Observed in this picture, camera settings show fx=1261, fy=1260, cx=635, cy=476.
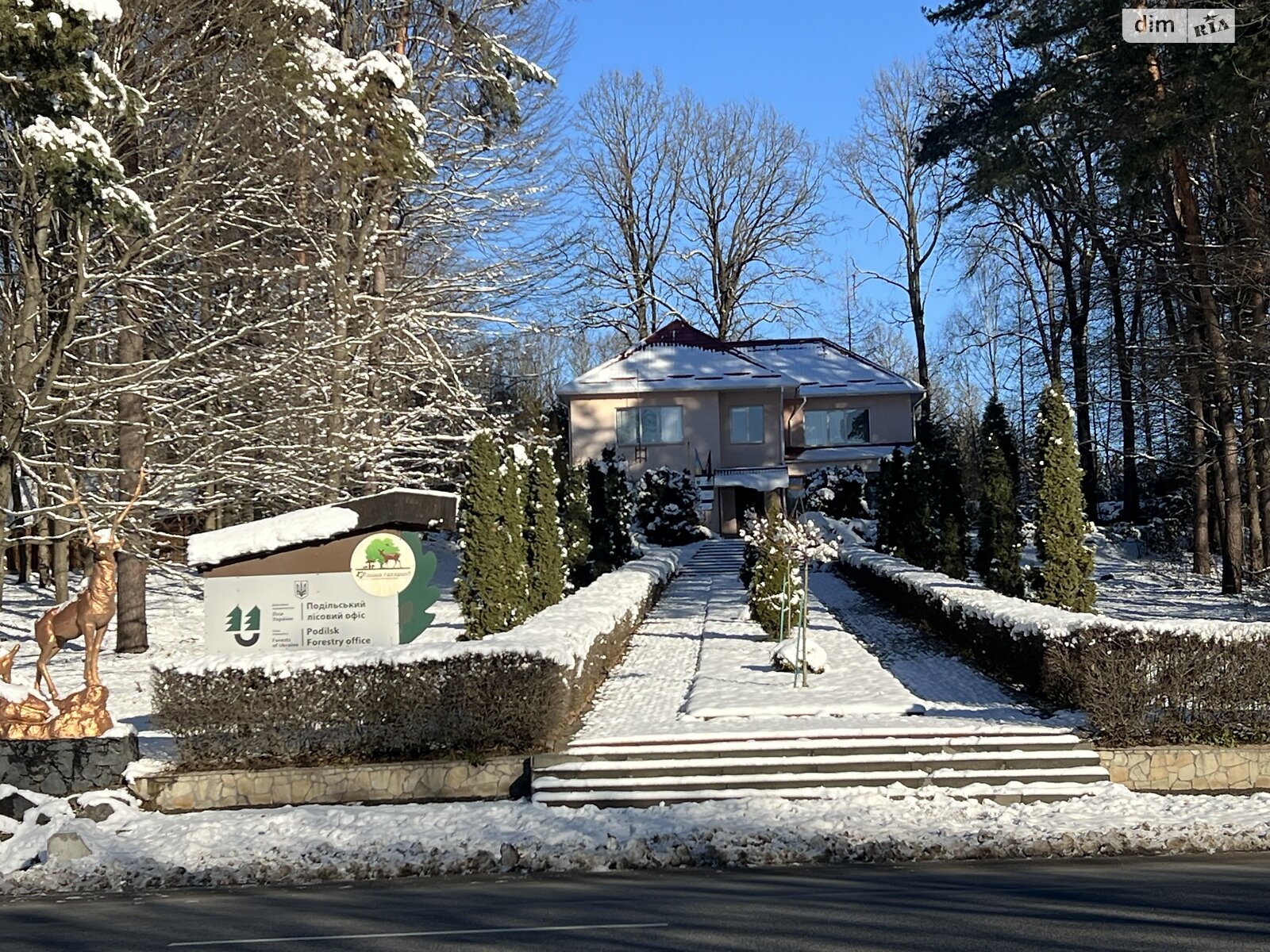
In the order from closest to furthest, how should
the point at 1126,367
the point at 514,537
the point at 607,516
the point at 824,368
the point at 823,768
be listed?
the point at 823,768, the point at 514,537, the point at 1126,367, the point at 607,516, the point at 824,368

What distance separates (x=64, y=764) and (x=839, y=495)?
32.8 m

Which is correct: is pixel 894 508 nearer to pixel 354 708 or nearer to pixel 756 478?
pixel 756 478

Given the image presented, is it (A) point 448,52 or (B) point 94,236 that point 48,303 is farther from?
(A) point 448,52

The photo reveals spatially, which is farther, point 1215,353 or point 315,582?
point 1215,353

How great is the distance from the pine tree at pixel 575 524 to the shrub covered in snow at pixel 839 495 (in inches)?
558

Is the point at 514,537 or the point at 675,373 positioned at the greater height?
the point at 675,373

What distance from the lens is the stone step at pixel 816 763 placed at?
38.6ft

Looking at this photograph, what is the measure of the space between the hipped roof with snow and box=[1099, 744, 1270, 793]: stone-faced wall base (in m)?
32.4

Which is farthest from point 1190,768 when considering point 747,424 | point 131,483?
point 747,424

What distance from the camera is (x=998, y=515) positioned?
80.6ft

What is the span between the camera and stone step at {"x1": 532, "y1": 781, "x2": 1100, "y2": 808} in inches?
444

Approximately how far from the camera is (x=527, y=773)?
12.1m

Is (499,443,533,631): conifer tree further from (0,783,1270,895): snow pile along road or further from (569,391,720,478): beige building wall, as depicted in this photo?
(569,391,720,478): beige building wall

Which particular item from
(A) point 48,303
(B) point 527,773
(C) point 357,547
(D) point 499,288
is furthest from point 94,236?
(B) point 527,773
